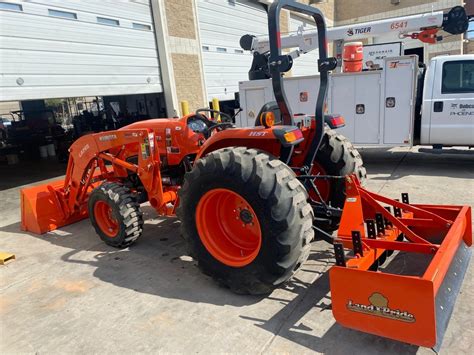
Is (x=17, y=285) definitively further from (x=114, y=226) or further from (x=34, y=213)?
(x=34, y=213)

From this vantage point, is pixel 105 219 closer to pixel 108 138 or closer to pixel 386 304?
pixel 108 138

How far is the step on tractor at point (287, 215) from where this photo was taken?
2.44 metres

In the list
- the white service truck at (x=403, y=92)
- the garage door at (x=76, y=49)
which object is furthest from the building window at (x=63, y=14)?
the white service truck at (x=403, y=92)

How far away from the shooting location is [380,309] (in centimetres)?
241

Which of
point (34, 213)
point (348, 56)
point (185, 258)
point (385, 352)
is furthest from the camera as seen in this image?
point (348, 56)

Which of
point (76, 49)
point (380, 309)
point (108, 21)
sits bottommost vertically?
point (380, 309)

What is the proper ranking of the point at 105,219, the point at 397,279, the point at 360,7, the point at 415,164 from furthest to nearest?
the point at 360,7 → the point at 415,164 → the point at 105,219 → the point at 397,279

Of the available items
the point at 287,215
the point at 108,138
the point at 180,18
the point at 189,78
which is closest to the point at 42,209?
the point at 108,138

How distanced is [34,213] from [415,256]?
4.81 meters

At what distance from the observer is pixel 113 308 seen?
3.29 metres

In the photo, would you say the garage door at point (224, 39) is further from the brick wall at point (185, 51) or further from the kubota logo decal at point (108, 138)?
the kubota logo decal at point (108, 138)

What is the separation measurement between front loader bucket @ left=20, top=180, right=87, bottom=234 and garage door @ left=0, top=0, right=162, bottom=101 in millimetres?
3246

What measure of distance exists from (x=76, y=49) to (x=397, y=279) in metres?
8.83

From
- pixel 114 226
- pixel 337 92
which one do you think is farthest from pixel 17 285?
pixel 337 92
